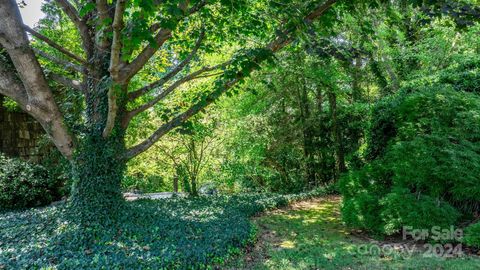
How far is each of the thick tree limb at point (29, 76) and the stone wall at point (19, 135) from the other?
5.38 meters

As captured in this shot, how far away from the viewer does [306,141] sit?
415 inches

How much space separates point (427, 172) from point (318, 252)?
1866 mm

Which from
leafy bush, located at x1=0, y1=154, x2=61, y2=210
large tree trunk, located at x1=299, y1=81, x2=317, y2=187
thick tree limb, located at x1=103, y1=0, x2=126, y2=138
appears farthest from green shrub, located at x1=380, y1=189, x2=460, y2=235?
leafy bush, located at x1=0, y1=154, x2=61, y2=210

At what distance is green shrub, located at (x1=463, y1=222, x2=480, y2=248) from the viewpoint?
369 cm

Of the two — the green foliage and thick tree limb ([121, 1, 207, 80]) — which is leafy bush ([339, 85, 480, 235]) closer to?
the green foliage

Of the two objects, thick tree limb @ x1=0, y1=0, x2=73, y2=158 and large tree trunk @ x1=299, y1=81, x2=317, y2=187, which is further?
large tree trunk @ x1=299, y1=81, x2=317, y2=187

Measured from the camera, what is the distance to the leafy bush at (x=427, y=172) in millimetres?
4160

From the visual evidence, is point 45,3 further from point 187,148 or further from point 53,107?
point 187,148

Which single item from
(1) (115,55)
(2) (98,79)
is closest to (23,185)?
(2) (98,79)

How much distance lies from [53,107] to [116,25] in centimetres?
176

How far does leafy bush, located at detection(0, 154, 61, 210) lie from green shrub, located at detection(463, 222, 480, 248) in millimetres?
8166

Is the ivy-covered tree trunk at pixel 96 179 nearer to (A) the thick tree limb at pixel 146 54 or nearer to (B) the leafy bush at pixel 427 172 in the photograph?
(A) the thick tree limb at pixel 146 54

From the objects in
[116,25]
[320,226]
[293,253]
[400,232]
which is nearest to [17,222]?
[116,25]

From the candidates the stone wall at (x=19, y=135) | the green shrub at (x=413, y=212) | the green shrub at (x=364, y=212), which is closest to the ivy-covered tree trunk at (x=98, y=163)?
the green shrub at (x=364, y=212)
